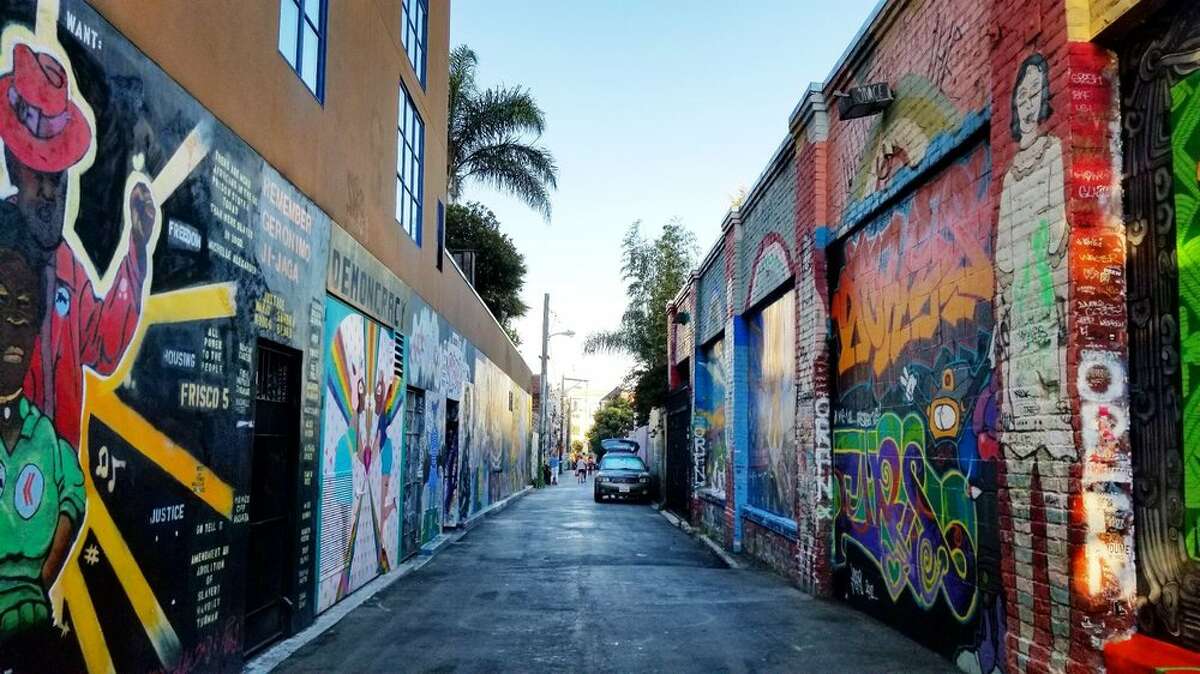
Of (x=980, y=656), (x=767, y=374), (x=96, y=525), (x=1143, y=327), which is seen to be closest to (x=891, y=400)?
(x=980, y=656)

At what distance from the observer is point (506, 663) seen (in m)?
7.06

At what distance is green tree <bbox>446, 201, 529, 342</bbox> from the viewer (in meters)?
32.1

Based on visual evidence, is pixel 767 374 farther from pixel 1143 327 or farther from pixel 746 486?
pixel 1143 327

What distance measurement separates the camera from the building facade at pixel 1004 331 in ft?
16.0

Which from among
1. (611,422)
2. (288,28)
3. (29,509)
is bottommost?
(29,509)

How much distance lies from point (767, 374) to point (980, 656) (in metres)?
7.32

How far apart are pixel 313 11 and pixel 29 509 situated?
602cm

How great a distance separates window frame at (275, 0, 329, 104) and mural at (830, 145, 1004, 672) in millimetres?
5592

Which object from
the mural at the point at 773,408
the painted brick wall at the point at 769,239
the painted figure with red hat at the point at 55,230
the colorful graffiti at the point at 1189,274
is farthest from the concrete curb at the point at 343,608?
the painted brick wall at the point at 769,239

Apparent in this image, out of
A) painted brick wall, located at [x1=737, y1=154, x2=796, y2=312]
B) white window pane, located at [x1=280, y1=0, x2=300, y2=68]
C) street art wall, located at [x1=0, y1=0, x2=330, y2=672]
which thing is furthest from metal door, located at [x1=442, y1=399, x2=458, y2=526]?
white window pane, located at [x1=280, y1=0, x2=300, y2=68]

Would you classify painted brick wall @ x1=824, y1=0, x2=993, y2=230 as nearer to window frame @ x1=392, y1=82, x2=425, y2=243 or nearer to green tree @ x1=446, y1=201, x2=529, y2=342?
window frame @ x1=392, y1=82, x2=425, y2=243

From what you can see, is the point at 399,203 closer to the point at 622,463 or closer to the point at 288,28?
the point at 288,28

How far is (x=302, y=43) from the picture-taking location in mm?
8375

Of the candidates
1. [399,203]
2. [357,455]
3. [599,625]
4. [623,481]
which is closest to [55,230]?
[599,625]
